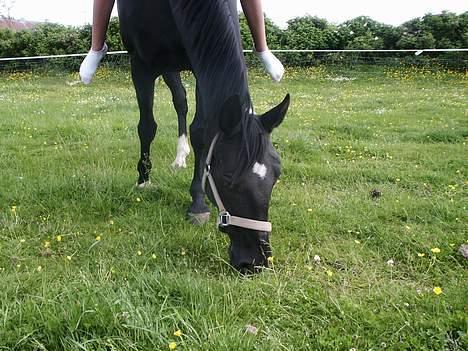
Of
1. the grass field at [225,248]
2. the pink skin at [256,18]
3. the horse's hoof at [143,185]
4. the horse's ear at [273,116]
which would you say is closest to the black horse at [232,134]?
the horse's ear at [273,116]

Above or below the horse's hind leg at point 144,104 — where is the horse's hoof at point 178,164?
below

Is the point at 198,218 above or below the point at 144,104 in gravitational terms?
below

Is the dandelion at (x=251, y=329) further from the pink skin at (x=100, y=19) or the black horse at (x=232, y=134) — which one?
the pink skin at (x=100, y=19)

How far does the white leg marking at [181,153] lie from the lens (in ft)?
15.4

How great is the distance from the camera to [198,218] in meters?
3.36

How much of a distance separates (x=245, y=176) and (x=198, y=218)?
1.10 m

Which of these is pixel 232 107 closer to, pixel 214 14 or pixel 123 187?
pixel 214 14

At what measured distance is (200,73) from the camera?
8.85 feet

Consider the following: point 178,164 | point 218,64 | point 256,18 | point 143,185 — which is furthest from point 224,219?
point 178,164

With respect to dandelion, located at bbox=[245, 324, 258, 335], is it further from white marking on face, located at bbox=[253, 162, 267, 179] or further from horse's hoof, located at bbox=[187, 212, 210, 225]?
horse's hoof, located at bbox=[187, 212, 210, 225]

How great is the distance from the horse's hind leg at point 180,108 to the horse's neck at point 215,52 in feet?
6.69

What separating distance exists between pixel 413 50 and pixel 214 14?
→ 13617 millimetres

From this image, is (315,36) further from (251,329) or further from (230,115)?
(251,329)

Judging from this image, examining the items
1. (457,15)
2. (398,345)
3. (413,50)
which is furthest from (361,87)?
(398,345)
